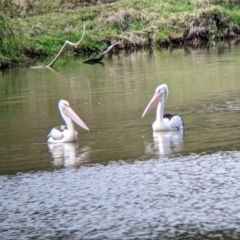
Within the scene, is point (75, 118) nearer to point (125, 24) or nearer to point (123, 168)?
point (123, 168)

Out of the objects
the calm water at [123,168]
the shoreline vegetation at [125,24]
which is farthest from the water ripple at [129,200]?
the shoreline vegetation at [125,24]

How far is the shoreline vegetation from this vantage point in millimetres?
48406

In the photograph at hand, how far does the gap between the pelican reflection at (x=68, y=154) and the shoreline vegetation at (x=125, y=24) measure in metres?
29.2

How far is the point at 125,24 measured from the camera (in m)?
51.7

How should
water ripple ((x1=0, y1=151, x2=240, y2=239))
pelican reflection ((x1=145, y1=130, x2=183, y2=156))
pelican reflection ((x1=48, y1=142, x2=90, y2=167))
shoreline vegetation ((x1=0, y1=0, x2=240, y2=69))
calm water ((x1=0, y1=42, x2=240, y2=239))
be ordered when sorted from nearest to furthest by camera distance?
water ripple ((x1=0, y1=151, x2=240, y2=239)) → calm water ((x1=0, y1=42, x2=240, y2=239)) → pelican reflection ((x1=48, y1=142, x2=90, y2=167)) → pelican reflection ((x1=145, y1=130, x2=183, y2=156)) → shoreline vegetation ((x1=0, y1=0, x2=240, y2=69))

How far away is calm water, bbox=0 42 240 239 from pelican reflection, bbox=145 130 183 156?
0.06ft

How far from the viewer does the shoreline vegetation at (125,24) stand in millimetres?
48406

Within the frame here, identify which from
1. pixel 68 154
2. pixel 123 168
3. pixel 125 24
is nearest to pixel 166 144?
pixel 68 154

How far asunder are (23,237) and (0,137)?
777 centimetres

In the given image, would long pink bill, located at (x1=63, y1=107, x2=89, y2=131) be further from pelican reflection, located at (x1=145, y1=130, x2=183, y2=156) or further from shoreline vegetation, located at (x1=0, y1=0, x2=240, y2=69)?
shoreline vegetation, located at (x1=0, y1=0, x2=240, y2=69)

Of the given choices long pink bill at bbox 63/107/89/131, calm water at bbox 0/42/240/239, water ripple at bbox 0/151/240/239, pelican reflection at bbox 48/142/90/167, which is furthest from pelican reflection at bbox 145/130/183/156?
long pink bill at bbox 63/107/89/131

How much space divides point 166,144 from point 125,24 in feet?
124

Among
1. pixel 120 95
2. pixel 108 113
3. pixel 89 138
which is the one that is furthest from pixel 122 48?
pixel 89 138

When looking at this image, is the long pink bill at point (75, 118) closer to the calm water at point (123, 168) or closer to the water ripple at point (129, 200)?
the calm water at point (123, 168)
